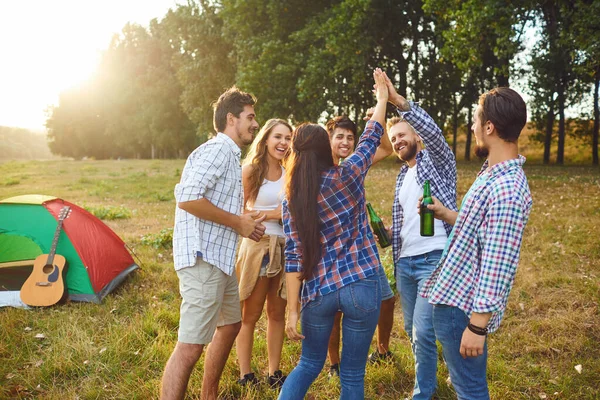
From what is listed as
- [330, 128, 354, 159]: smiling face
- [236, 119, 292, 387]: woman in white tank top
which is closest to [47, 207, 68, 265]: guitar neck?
Result: [236, 119, 292, 387]: woman in white tank top

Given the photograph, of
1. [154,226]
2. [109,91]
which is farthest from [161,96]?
[154,226]

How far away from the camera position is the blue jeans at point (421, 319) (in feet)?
11.0

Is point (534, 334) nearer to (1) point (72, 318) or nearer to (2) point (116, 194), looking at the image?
(1) point (72, 318)

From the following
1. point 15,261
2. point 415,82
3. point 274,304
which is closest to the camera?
point 274,304

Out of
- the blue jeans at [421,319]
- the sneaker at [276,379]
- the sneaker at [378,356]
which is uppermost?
the blue jeans at [421,319]

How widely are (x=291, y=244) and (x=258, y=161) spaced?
156 centimetres

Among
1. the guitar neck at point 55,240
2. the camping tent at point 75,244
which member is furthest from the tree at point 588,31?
the guitar neck at point 55,240

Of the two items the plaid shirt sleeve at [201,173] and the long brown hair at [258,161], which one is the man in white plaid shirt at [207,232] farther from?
the long brown hair at [258,161]

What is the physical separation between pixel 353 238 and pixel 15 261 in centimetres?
682

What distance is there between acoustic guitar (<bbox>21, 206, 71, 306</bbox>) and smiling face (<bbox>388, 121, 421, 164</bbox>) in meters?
4.80

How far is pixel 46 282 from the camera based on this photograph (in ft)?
19.8

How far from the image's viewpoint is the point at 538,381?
162 inches

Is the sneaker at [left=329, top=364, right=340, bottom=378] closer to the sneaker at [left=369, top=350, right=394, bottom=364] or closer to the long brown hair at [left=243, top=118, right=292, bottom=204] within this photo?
the sneaker at [left=369, top=350, right=394, bottom=364]

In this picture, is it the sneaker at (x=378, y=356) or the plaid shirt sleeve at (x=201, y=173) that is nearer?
the plaid shirt sleeve at (x=201, y=173)
